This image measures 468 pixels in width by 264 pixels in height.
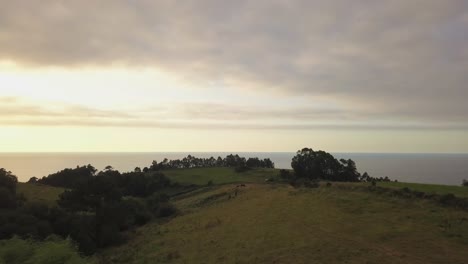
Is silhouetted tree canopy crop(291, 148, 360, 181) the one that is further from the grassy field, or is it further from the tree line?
the grassy field

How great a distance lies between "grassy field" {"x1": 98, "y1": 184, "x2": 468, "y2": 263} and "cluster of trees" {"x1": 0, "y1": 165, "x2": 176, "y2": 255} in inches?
152

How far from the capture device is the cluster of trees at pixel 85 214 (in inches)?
1725

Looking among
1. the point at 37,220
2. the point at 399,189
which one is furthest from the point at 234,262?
the point at 37,220

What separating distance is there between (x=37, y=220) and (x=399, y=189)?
39896 mm

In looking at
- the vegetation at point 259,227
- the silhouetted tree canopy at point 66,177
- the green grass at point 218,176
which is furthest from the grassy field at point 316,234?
the silhouetted tree canopy at point 66,177

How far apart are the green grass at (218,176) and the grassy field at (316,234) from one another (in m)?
48.6

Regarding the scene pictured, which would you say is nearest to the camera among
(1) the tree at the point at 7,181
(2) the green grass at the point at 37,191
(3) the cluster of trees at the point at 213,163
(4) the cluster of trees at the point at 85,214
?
(4) the cluster of trees at the point at 85,214

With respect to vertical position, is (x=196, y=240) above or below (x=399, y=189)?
below

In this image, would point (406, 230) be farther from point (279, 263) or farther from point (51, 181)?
point (51, 181)

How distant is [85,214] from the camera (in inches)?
2144

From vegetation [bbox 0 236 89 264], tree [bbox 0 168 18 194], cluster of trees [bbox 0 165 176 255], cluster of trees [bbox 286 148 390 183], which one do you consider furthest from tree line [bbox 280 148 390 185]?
vegetation [bbox 0 236 89 264]

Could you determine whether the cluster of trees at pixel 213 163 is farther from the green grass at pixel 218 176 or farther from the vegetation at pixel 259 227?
the vegetation at pixel 259 227

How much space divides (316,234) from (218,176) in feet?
266

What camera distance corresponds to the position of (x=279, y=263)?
26.5 metres
